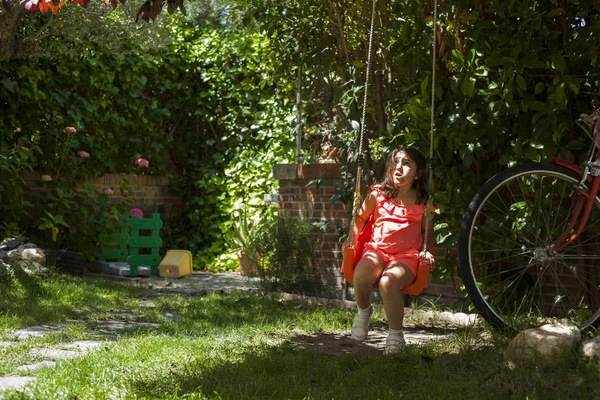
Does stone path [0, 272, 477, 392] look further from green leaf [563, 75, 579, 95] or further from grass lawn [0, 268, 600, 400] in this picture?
green leaf [563, 75, 579, 95]

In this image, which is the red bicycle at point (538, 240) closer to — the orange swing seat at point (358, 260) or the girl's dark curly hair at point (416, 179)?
the orange swing seat at point (358, 260)

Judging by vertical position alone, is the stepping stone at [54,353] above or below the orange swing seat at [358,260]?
below

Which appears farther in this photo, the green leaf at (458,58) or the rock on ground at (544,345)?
the green leaf at (458,58)

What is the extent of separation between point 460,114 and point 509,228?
0.67m

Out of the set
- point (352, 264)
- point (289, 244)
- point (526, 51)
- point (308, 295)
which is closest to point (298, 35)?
point (289, 244)

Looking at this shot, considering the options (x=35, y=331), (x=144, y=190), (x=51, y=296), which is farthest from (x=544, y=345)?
(x=144, y=190)

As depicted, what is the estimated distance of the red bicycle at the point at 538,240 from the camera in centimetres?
381

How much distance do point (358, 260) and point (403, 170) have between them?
1.66 ft

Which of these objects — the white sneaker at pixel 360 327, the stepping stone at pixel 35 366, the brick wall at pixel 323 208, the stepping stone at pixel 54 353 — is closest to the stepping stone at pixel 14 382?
the stepping stone at pixel 35 366

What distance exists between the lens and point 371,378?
319 centimetres

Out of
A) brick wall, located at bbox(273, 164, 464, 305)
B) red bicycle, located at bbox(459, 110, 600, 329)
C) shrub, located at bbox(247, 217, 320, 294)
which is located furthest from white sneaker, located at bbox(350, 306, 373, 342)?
shrub, located at bbox(247, 217, 320, 294)

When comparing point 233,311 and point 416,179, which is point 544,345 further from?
point 233,311

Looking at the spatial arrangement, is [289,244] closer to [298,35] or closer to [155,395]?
[298,35]

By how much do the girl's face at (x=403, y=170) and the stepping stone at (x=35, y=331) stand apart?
2.00 m
